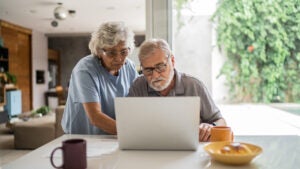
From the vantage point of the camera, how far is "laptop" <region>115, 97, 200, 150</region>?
3.81 feet

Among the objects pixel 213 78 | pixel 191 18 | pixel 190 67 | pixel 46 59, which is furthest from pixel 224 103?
pixel 46 59

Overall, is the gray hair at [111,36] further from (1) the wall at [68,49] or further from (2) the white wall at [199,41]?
(1) the wall at [68,49]

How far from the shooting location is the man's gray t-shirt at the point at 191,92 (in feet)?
5.70

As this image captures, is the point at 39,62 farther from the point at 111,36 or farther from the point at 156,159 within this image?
the point at 156,159

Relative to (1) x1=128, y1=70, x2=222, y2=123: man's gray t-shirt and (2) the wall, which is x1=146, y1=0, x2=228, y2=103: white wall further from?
(2) the wall

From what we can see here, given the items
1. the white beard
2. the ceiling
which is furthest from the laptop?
the ceiling

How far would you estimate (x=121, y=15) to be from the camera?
738 cm

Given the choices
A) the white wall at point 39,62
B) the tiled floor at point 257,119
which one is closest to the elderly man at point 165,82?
the tiled floor at point 257,119

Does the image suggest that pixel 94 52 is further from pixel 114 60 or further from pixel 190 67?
pixel 190 67

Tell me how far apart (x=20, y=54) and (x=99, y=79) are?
7.99 metres

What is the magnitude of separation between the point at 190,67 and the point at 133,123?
2.01 meters

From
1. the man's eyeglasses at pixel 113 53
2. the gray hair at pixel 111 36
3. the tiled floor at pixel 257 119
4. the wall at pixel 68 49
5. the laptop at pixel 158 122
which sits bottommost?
the tiled floor at pixel 257 119

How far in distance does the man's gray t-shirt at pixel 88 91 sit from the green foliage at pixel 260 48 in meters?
1.74

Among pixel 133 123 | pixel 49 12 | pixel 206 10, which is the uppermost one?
pixel 49 12
